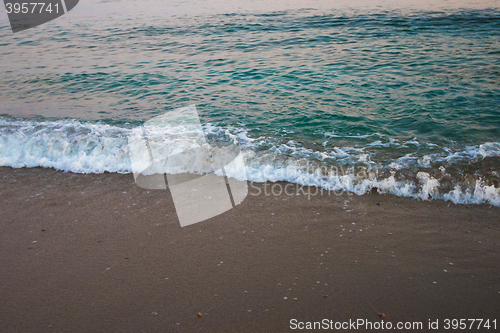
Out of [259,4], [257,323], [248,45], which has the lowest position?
[257,323]

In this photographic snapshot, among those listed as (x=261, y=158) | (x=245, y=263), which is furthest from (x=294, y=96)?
(x=245, y=263)

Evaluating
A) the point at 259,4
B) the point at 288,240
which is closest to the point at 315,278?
the point at 288,240

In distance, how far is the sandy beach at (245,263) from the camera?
229 cm

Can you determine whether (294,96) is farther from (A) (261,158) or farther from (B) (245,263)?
(B) (245,263)

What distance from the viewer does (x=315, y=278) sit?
2549mm

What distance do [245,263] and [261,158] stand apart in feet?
6.14

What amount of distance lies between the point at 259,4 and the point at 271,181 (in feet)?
49.2

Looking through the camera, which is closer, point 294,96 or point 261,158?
point 261,158

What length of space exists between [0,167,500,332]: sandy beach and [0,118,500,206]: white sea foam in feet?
0.86

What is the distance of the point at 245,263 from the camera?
2.74 metres

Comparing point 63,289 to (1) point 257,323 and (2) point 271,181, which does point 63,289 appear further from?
(2) point 271,181

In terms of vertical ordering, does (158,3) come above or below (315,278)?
above

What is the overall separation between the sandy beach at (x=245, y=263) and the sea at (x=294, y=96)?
0.64m

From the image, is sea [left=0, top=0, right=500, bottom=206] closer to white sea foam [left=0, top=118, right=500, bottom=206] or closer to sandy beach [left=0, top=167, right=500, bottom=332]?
white sea foam [left=0, top=118, right=500, bottom=206]
